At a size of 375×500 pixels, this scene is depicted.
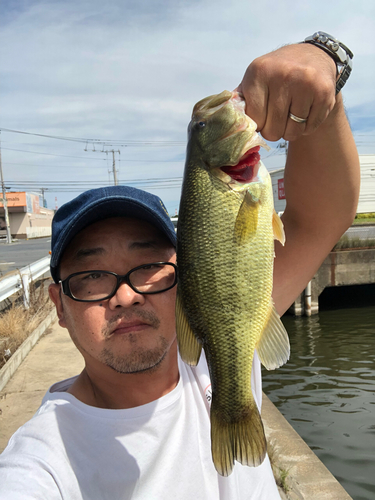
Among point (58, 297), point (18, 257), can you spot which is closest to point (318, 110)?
point (58, 297)

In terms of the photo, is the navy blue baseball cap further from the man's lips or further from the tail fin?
the tail fin

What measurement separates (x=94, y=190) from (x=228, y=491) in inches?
59.2

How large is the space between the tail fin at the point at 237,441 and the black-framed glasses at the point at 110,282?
0.59m

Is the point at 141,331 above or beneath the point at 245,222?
beneath

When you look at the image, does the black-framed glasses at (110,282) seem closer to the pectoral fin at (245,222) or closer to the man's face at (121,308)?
the man's face at (121,308)

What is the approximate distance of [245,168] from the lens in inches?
59.2

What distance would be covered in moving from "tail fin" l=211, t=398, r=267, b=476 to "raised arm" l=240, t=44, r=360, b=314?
0.96 m

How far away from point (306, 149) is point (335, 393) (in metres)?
7.82

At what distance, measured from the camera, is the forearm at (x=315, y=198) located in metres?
1.89

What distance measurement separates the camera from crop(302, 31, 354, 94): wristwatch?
1.64 metres

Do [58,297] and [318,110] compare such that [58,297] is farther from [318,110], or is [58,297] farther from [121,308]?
[318,110]

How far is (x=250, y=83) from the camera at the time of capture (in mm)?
1471

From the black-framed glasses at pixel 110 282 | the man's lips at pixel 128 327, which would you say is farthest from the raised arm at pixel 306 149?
the man's lips at pixel 128 327

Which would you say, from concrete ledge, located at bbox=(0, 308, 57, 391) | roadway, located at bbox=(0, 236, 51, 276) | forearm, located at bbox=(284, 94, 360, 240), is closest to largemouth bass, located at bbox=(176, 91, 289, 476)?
forearm, located at bbox=(284, 94, 360, 240)
